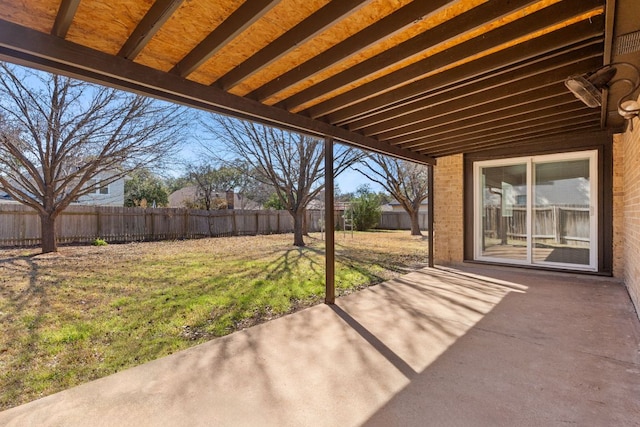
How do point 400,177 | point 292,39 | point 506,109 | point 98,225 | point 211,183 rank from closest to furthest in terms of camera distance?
point 292,39, point 506,109, point 98,225, point 400,177, point 211,183

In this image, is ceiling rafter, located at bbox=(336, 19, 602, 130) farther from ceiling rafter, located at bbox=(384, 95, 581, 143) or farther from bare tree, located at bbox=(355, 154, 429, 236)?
bare tree, located at bbox=(355, 154, 429, 236)

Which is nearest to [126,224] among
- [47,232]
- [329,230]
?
[47,232]

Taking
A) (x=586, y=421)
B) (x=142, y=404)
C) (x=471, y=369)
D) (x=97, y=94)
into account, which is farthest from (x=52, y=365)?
(x=97, y=94)

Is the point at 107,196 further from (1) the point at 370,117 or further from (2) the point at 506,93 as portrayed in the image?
(2) the point at 506,93

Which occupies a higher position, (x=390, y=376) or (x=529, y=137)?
(x=529, y=137)

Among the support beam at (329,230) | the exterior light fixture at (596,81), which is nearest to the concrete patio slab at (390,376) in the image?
the support beam at (329,230)

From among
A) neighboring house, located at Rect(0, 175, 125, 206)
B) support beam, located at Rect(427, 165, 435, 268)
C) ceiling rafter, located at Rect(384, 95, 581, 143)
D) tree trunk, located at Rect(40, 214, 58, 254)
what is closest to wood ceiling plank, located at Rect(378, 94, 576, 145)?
ceiling rafter, located at Rect(384, 95, 581, 143)

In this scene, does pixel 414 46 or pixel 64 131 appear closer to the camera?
pixel 414 46

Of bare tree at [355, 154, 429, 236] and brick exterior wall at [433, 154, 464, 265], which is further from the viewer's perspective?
bare tree at [355, 154, 429, 236]

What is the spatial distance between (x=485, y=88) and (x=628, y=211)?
314 centimetres

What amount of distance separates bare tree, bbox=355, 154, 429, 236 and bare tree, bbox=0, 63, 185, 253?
7.82 m

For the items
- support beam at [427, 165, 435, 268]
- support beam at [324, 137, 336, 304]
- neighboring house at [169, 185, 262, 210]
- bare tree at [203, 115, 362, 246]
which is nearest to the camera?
support beam at [324, 137, 336, 304]

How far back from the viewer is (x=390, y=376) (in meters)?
2.22

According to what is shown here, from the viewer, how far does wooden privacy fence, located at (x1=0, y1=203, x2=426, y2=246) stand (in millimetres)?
9117
